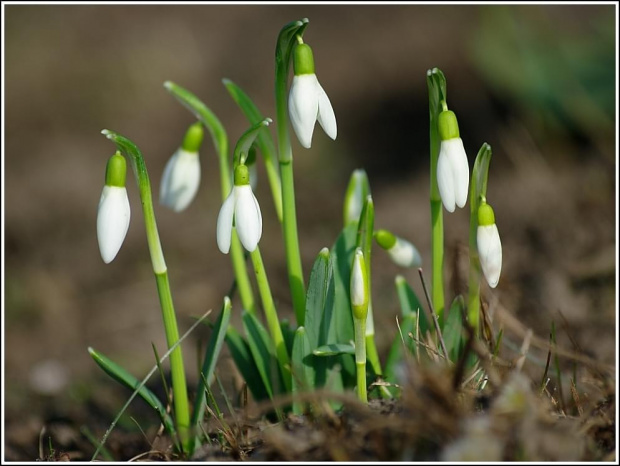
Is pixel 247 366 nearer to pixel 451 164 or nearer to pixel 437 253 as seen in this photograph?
pixel 437 253

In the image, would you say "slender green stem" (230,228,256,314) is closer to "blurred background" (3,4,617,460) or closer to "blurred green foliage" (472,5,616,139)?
"blurred background" (3,4,617,460)

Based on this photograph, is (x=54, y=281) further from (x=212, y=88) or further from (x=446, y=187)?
(x=446, y=187)

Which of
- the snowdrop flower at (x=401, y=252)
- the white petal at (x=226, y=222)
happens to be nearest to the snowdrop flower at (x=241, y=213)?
the white petal at (x=226, y=222)

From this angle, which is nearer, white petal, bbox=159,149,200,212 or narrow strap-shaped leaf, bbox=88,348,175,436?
narrow strap-shaped leaf, bbox=88,348,175,436

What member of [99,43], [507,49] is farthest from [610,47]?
[99,43]

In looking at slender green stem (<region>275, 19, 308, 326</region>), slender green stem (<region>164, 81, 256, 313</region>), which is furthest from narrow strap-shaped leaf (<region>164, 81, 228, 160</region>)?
slender green stem (<region>275, 19, 308, 326</region>)

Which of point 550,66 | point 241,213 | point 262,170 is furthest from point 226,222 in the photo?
point 262,170
